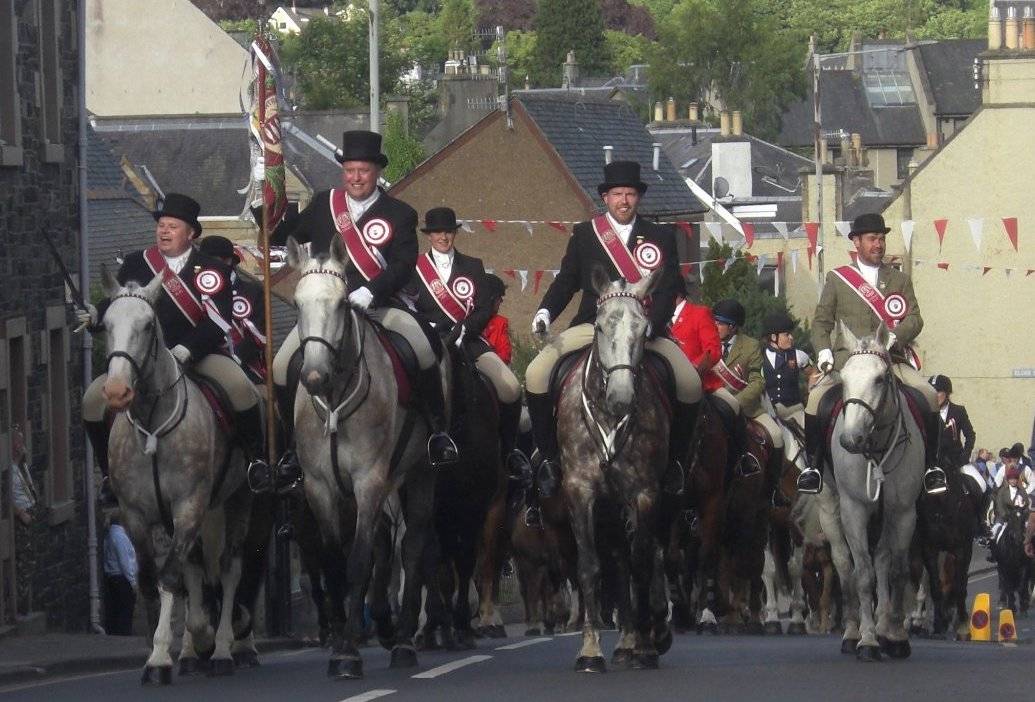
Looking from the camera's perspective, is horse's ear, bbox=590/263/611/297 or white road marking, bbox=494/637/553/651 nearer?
horse's ear, bbox=590/263/611/297

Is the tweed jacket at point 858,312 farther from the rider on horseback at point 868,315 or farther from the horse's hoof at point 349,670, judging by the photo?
the horse's hoof at point 349,670

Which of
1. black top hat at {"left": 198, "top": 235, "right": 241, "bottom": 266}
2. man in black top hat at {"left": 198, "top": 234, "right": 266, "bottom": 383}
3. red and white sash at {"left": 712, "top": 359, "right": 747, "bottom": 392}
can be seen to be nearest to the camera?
man in black top hat at {"left": 198, "top": 234, "right": 266, "bottom": 383}

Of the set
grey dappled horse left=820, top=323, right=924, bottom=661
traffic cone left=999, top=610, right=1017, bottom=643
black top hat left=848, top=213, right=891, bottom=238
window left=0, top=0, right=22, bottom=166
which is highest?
window left=0, top=0, right=22, bottom=166

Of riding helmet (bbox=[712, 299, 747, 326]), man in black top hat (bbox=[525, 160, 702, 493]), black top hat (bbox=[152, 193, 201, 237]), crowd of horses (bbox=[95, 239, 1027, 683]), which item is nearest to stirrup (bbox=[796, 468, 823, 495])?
crowd of horses (bbox=[95, 239, 1027, 683])

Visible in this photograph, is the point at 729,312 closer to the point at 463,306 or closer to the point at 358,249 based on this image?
the point at 463,306

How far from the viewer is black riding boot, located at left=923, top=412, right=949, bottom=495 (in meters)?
16.7

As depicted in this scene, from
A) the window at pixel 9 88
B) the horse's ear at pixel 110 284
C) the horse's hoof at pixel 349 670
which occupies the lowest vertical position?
the horse's hoof at pixel 349 670

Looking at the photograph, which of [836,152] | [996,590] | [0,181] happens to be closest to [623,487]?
[0,181]

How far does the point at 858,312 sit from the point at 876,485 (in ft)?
5.58

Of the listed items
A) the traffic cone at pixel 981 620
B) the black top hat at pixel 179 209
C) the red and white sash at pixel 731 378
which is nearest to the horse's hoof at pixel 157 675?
the black top hat at pixel 179 209

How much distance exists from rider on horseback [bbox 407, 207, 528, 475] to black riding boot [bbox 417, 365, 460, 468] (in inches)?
74.7

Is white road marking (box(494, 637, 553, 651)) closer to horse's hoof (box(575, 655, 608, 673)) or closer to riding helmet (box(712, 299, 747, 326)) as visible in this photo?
horse's hoof (box(575, 655, 608, 673))

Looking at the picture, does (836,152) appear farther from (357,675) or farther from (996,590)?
(357,675)

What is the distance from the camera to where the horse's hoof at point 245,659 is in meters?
16.3
